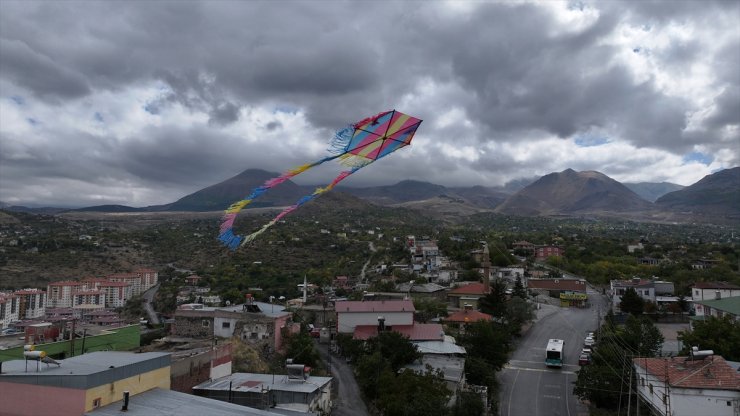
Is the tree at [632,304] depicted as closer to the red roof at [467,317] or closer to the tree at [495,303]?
the tree at [495,303]

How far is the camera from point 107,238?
394 feet

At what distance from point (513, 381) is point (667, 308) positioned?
27.8 m

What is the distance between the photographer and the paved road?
24.3 metres

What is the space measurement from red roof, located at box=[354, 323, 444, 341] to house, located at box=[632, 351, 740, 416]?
614 inches

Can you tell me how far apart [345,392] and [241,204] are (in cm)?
1800

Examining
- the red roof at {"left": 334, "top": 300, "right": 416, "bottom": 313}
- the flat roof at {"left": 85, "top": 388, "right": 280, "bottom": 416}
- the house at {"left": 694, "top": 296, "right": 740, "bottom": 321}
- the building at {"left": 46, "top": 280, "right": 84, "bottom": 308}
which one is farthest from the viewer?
the building at {"left": 46, "top": 280, "right": 84, "bottom": 308}

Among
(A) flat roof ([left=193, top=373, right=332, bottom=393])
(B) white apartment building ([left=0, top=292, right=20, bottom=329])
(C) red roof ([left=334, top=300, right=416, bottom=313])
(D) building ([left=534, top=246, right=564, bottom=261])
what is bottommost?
(B) white apartment building ([left=0, top=292, right=20, bottom=329])

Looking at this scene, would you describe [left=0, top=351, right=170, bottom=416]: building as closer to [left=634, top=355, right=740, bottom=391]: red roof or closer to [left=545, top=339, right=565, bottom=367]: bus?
[left=634, top=355, right=740, bottom=391]: red roof

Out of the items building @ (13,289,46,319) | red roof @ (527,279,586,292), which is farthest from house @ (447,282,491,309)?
building @ (13,289,46,319)

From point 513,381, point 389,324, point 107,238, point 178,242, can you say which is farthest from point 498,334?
point 107,238

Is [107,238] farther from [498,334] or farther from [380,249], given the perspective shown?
[498,334]

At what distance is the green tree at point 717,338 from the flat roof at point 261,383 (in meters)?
18.0

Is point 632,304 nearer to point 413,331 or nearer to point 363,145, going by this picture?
point 413,331

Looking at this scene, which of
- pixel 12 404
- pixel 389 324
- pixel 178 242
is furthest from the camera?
pixel 178 242
